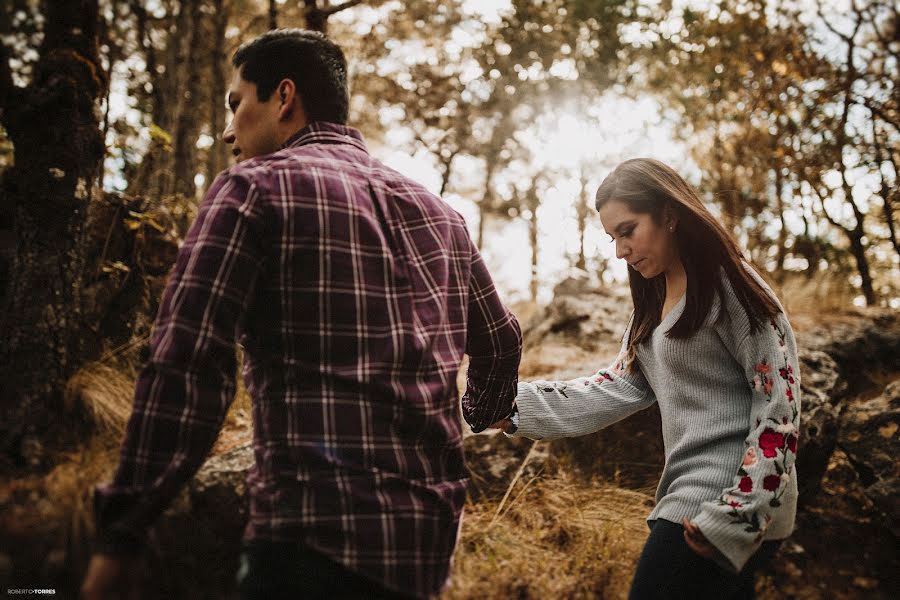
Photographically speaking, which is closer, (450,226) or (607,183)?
(450,226)

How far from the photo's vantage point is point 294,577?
39.8 inches

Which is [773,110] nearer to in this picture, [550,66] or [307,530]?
[550,66]

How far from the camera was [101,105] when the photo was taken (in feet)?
10.3

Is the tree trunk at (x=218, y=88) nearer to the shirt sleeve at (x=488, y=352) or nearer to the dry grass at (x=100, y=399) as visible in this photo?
the dry grass at (x=100, y=399)

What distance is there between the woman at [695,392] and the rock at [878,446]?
2.35 m

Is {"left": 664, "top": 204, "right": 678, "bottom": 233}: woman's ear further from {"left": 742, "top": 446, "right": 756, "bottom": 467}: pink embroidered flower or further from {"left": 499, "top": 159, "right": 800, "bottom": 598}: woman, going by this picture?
{"left": 742, "top": 446, "right": 756, "bottom": 467}: pink embroidered flower

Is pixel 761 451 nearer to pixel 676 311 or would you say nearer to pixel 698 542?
pixel 698 542

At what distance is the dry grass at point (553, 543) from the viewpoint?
2.84 m

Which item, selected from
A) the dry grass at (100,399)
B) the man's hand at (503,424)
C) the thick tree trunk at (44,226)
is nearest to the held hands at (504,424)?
the man's hand at (503,424)

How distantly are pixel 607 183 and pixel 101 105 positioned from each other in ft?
9.55

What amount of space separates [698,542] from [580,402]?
2.11 ft

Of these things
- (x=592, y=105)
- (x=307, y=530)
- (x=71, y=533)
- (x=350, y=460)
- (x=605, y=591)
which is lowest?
(x=605, y=591)

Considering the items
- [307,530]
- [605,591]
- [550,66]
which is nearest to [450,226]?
[307,530]

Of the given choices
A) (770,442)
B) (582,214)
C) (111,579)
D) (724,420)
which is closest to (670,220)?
(724,420)
